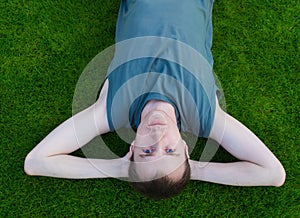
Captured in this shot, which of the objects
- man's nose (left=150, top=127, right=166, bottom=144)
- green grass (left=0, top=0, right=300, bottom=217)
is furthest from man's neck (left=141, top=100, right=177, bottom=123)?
green grass (left=0, top=0, right=300, bottom=217)

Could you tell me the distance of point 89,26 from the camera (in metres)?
2.33

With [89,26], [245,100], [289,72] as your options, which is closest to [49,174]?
[89,26]

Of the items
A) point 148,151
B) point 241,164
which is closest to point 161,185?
point 148,151

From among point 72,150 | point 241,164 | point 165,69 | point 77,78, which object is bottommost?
point 241,164

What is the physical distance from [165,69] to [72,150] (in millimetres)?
643

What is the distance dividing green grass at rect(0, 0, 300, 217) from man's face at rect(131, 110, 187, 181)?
0.47 metres

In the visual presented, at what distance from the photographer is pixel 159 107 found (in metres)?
1.81

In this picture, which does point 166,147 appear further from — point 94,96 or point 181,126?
point 94,96

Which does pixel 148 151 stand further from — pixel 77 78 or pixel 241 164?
pixel 77 78

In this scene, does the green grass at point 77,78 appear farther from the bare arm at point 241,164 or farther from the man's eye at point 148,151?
the man's eye at point 148,151

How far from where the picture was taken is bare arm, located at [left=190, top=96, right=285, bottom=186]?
1929mm

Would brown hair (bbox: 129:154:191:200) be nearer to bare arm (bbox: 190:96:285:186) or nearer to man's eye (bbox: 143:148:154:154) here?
man's eye (bbox: 143:148:154:154)

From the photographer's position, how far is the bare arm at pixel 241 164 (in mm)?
1929

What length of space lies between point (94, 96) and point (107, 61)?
8.8 inches
